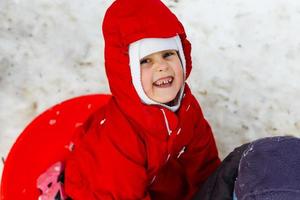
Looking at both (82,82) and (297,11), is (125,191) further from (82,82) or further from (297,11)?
(297,11)

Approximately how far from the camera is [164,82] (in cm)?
115

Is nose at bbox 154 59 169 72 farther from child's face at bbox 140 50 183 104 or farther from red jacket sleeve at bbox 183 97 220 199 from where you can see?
red jacket sleeve at bbox 183 97 220 199

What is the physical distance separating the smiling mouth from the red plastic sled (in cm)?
45

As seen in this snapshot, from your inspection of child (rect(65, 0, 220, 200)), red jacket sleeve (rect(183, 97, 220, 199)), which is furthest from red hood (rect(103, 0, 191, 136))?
red jacket sleeve (rect(183, 97, 220, 199))

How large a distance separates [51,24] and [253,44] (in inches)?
31.0

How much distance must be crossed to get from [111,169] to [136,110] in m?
0.15

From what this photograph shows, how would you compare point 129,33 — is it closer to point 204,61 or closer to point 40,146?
point 40,146

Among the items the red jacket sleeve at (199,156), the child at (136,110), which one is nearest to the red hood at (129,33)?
the child at (136,110)

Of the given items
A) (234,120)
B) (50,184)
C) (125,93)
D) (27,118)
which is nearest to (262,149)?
(125,93)

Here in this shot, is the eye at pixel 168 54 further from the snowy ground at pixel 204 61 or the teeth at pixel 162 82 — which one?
the snowy ground at pixel 204 61

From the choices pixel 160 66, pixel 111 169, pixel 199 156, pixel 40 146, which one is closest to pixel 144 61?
pixel 160 66

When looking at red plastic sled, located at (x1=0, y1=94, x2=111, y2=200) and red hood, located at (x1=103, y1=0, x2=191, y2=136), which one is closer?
red hood, located at (x1=103, y1=0, x2=191, y2=136)

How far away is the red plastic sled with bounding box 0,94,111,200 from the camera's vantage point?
139 centimetres

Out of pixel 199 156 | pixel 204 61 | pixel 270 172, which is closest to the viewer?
pixel 270 172
